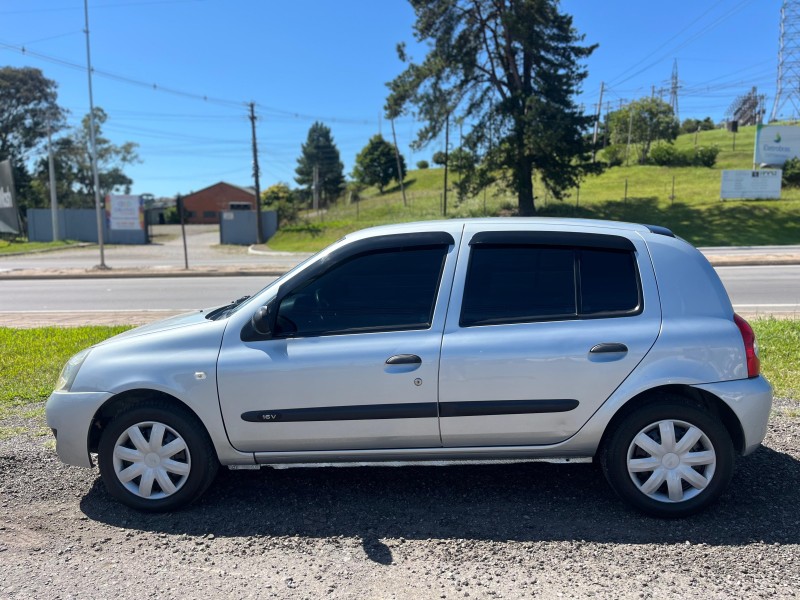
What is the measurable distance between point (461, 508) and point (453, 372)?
34.4 inches

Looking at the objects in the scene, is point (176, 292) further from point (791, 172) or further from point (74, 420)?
point (791, 172)

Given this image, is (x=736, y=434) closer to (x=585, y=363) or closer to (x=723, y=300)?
(x=723, y=300)

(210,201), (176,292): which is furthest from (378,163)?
(176,292)

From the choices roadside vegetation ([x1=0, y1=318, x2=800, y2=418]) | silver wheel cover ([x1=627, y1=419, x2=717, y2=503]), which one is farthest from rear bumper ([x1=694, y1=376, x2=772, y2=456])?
roadside vegetation ([x1=0, y1=318, x2=800, y2=418])

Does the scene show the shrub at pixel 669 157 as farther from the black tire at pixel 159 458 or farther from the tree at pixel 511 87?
the black tire at pixel 159 458

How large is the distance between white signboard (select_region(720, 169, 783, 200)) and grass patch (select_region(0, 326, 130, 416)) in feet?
118

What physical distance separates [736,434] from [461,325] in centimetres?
172

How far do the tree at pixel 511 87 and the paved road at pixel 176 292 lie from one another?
1499 cm

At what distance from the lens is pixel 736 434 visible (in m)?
3.67

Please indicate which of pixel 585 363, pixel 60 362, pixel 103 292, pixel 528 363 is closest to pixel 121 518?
pixel 528 363

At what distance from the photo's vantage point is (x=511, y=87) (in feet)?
110

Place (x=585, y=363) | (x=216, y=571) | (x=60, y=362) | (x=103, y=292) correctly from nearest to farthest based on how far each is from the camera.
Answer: (x=216, y=571), (x=585, y=363), (x=60, y=362), (x=103, y=292)

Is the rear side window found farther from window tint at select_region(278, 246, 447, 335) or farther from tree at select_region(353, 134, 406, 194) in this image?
tree at select_region(353, 134, 406, 194)

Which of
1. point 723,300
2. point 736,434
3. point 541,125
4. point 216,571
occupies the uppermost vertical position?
point 541,125
